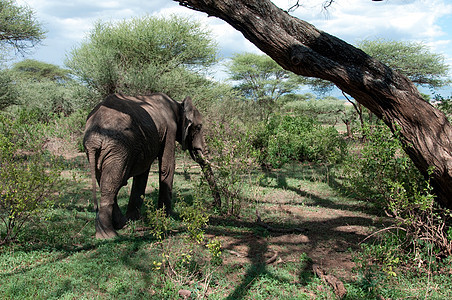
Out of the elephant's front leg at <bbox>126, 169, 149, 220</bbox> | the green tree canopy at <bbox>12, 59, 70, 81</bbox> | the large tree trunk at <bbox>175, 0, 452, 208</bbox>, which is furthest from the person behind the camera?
the green tree canopy at <bbox>12, 59, 70, 81</bbox>

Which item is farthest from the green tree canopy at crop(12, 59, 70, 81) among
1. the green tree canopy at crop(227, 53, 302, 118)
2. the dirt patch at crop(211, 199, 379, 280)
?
the dirt patch at crop(211, 199, 379, 280)

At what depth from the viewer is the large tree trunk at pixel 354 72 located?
166 inches

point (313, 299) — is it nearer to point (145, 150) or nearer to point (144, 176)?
point (145, 150)

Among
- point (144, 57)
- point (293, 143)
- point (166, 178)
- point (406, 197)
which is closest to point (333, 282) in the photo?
point (406, 197)

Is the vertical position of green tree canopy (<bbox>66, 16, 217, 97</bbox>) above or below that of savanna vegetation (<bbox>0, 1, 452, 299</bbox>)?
above

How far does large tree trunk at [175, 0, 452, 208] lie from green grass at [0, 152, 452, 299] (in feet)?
4.73

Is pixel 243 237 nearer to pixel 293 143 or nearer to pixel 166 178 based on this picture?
pixel 166 178

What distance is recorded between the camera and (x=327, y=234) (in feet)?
18.9

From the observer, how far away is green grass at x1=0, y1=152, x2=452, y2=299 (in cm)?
378

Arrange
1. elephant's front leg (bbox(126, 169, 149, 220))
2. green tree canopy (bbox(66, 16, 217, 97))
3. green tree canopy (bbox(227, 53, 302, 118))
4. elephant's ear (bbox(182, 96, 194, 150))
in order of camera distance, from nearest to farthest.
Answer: elephant's front leg (bbox(126, 169, 149, 220)) → elephant's ear (bbox(182, 96, 194, 150)) → green tree canopy (bbox(66, 16, 217, 97)) → green tree canopy (bbox(227, 53, 302, 118))

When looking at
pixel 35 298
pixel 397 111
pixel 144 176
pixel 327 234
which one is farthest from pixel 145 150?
pixel 397 111

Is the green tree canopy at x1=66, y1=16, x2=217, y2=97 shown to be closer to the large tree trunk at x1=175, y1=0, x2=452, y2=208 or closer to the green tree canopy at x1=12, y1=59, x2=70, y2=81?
the large tree trunk at x1=175, y1=0, x2=452, y2=208

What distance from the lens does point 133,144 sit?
5480 mm

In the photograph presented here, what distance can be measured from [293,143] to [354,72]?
863cm
